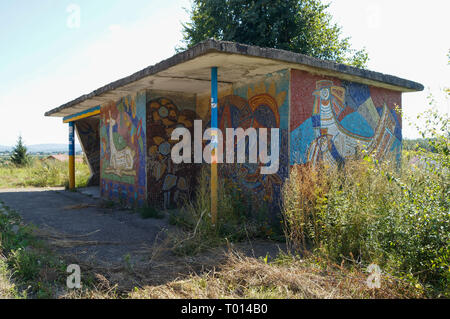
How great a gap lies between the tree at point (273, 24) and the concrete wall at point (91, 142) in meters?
6.25

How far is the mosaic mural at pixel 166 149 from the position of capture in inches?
305

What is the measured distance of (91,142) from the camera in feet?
Answer: 43.9

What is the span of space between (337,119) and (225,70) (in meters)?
2.32

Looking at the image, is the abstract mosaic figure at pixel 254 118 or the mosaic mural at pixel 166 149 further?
the mosaic mural at pixel 166 149

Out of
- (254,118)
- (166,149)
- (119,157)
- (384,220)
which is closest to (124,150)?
(119,157)

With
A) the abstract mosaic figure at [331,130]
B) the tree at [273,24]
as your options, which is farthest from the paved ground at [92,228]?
the tree at [273,24]

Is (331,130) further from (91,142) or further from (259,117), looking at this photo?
(91,142)

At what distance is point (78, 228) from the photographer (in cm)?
625

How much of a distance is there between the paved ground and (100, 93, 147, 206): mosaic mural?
62 centimetres

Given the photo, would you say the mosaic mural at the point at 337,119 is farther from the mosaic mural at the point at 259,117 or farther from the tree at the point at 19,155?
the tree at the point at 19,155

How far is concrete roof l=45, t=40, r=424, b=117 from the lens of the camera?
15.7 feet

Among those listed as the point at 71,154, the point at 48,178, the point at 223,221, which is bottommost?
the point at 223,221
